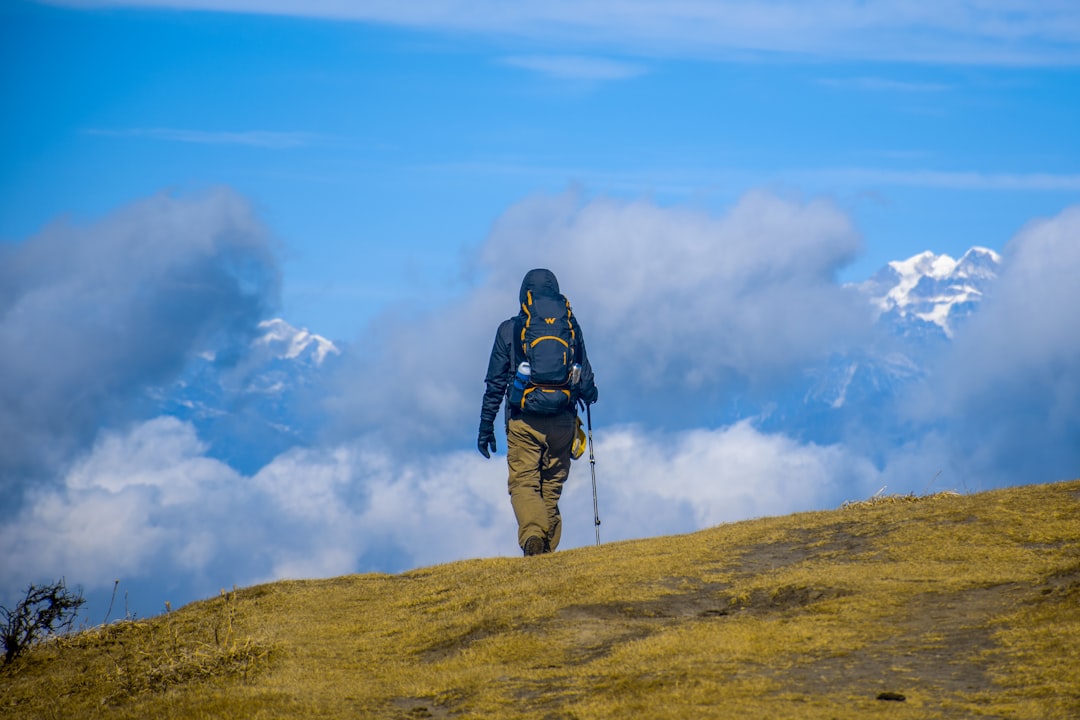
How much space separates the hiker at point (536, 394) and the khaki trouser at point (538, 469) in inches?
0.6

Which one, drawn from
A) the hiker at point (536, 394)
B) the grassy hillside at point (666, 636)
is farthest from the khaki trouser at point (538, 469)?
the grassy hillside at point (666, 636)

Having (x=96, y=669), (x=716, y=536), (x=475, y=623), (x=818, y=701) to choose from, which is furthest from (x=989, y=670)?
(x=96, y=669)

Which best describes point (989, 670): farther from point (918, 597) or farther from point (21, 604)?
point (21, 604)

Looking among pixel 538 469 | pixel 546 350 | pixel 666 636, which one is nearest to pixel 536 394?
pixel 546 350

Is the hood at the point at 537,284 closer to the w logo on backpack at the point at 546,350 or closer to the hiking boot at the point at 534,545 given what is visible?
the w logo on backpack at the point at 546,350

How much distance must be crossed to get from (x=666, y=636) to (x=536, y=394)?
726 centimetres

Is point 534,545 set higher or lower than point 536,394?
lower

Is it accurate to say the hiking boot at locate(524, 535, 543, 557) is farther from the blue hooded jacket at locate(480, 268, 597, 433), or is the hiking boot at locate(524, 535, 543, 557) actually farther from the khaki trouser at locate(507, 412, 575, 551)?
the blue hooded jacket at locate(480, 268, 597, 433)

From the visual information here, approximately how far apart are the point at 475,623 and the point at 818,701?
14.7 feet

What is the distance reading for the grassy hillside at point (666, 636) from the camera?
10539mm

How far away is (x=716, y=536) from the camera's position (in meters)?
16.7

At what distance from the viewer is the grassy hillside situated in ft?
34.6

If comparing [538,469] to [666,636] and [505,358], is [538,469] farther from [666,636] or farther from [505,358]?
[666,636]

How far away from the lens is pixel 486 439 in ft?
65.2
